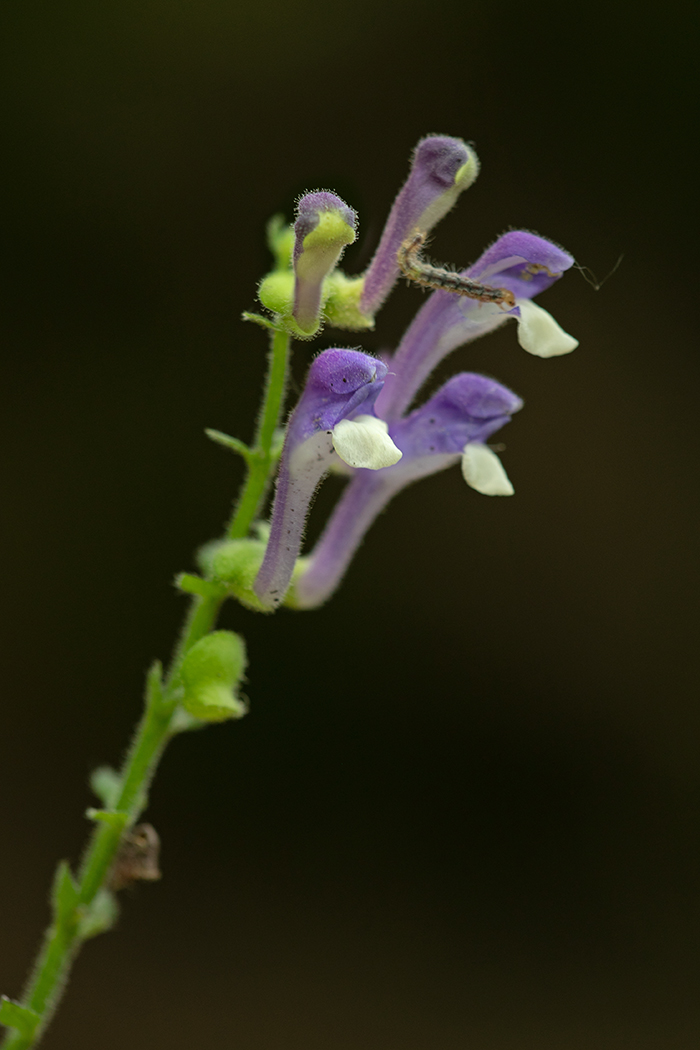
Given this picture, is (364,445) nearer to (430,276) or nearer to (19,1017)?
(430,276)

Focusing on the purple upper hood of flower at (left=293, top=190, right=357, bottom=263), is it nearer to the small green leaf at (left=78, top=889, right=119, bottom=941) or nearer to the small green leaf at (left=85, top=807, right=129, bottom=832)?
the small green leaf at (left=85, top=807, right=129, bottom=832)

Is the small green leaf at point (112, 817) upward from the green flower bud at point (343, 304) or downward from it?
downward

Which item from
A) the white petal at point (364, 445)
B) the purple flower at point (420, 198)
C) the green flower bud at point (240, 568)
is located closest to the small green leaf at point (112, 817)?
the green flower bud at point (240, 568)

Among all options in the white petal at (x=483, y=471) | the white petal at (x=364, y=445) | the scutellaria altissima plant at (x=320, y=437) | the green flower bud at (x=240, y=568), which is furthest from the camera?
the white petal at (x=483, y=471)

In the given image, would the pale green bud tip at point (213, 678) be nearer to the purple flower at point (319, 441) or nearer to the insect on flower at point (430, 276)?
the purple flower at point (319, 441)

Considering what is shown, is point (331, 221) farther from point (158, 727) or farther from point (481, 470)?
point (158, 727)

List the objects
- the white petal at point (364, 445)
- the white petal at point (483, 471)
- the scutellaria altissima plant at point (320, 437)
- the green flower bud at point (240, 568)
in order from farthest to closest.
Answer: the white petal at point (483, 471), the green flower bud at point (240, 568), the scutellaria altissima plant at point (320, 437), the white petal at point (364, 445)

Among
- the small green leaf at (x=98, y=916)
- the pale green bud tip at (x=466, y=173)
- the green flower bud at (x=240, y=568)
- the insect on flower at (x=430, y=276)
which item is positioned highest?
the pale green bud tip at (x=466, y=173)
